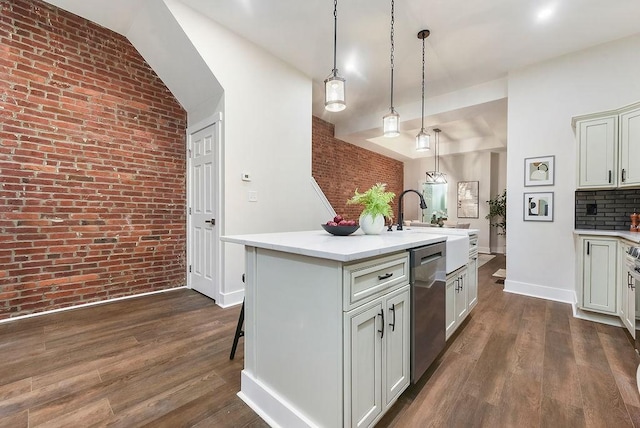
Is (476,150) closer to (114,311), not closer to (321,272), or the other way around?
(321,272)

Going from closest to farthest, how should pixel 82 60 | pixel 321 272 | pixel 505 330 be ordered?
1. pixel 321 272
2. pixel 505 330
3. pixel 82 60

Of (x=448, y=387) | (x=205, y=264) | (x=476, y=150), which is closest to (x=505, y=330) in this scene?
(x=448, y=387)

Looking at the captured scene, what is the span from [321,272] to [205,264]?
2.64m

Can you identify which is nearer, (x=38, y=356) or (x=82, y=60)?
(x=38, y=356)

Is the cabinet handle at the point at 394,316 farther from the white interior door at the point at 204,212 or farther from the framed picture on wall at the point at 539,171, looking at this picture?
the framed picture on wall at the point at 539,171

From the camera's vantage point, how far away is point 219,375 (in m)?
1.82

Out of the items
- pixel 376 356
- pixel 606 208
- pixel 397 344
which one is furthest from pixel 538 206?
pixel 376 356

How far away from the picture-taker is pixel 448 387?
1710 millimetres

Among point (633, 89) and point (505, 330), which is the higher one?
point (633, 89)

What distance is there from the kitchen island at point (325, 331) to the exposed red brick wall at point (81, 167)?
2.41 m

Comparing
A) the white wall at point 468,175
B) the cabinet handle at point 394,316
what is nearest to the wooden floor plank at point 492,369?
the cabinet handle at point 394,316

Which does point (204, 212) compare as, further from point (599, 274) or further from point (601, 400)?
point (599, 274)

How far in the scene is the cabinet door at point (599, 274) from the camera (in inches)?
105

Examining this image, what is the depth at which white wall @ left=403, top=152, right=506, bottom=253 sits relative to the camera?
309 inches
